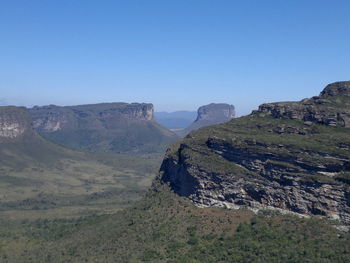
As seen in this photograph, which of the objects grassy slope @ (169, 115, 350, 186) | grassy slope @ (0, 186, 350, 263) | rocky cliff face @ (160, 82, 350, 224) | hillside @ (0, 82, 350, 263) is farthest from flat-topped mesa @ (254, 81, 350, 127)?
grassy slope @ (0, 186, 350, 263)

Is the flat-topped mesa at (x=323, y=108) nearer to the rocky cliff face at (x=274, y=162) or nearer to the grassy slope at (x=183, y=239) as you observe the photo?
the rocky cliff face at (x=274, y=162)

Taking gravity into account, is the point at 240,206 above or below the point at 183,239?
above

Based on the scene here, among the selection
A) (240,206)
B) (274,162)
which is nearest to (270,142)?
(274,162)

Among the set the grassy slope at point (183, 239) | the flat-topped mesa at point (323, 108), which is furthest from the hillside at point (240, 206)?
the flat-topped mesa at point (323, 108)

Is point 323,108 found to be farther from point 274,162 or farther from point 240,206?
point 240,206

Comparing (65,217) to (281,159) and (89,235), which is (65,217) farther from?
(281,159)

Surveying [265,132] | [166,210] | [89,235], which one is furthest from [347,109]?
[89,235]

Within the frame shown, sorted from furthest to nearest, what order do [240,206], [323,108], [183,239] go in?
[323,108] → [240,206] → [183,239]

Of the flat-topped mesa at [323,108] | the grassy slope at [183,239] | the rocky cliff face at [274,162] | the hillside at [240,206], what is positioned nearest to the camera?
the grassy slope at [183,239]

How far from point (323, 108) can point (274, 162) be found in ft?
83.9

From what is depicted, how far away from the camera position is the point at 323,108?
116m

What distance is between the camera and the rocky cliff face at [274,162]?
93.3 m

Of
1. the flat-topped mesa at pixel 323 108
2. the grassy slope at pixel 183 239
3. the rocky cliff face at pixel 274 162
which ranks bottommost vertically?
the grassy slope at pixel 183 239

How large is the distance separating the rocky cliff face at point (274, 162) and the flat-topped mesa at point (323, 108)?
240 millimetres
